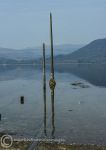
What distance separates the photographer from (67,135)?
3141cm

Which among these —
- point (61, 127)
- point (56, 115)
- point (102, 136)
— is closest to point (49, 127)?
point (61, 127)

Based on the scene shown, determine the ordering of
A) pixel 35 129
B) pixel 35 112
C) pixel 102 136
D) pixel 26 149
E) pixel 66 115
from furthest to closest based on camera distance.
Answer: pixel 35 112
pixel 66 115
pixel 35 129
pixel 102 136
pixel 26 149

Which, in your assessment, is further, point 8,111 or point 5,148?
point 8,111

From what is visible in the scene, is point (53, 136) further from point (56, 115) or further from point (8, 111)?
point (8, 111)

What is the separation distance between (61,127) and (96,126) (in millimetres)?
3618

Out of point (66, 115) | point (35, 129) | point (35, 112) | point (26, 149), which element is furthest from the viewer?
point (35, 112)

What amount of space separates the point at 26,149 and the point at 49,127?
36.0 feet

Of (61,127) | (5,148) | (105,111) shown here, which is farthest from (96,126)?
(5,148)

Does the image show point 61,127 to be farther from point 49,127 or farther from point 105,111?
point 105,111

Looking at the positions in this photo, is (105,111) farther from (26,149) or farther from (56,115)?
(26,149)

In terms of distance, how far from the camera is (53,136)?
31094mm

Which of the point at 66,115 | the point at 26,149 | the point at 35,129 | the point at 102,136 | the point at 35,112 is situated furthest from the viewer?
the point at 35,112

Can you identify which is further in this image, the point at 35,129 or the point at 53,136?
the point at 35,129

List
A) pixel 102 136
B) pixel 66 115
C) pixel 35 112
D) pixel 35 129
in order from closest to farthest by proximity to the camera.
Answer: pixel 102 136, pixel 35 129, pixel 66 115, pixel 35 112
